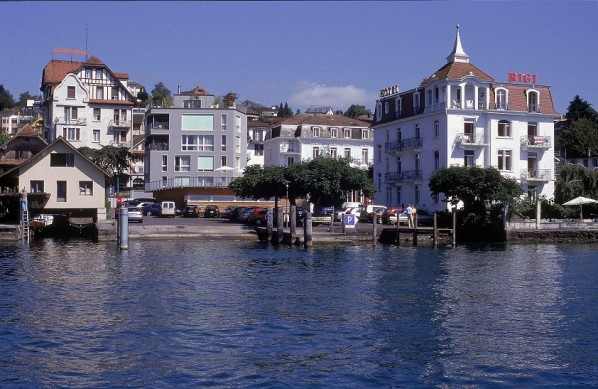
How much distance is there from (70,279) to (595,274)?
2448 cm

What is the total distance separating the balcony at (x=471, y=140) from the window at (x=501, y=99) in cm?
327

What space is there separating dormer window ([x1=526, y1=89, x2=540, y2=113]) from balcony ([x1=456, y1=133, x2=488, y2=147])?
601 centimetres

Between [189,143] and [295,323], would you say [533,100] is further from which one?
[295,323]

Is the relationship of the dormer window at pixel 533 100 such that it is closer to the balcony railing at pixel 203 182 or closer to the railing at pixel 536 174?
the railing at pixel 536 174

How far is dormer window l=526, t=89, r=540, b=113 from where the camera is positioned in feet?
248

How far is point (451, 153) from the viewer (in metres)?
72.6

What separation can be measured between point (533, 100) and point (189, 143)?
4248 centimetres

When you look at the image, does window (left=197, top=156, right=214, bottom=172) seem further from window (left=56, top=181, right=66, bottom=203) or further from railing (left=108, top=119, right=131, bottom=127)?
window (left=56, top=181, right=66, bottom=203)

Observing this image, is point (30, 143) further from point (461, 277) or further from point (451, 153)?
point (461, 277)

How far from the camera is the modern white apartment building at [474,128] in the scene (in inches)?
2867

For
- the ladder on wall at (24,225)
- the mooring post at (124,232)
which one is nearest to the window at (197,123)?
the ladder on wall at (24,225)

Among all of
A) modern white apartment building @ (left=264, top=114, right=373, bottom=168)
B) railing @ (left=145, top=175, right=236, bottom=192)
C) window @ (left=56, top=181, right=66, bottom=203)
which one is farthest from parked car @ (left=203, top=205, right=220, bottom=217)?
modern white apartment building @ (left=264, top=114, right=373, bottom=168)

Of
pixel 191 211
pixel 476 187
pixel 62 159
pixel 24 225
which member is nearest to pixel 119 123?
pixel 191 211

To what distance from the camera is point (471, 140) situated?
73.1m
